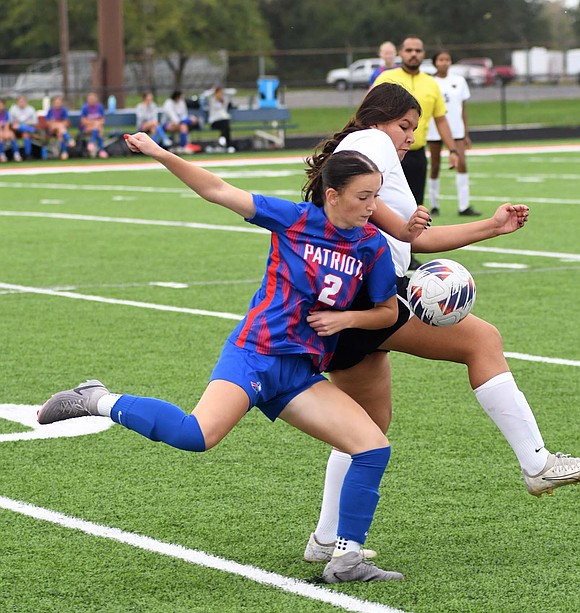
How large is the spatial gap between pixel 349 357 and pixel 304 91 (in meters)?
55.5

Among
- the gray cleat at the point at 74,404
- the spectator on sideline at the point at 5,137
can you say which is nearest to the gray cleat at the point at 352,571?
the gray cleat at the point at 74,404

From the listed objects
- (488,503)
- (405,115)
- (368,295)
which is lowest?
(488,503)

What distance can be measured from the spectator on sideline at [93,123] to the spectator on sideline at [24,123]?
1232mm

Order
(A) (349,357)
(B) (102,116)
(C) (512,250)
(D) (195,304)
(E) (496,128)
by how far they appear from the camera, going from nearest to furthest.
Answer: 1. (A) (349,357)
2. (D) (195,304)
3. (C) (512,250)
4. (B) (102,116)
5. (E) (496,128)

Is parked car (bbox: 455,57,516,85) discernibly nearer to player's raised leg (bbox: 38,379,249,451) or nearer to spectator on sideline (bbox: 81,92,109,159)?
spectator on sideline (bbox: 81,92,109,159)

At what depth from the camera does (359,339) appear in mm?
4797

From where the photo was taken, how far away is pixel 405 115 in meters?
5.07

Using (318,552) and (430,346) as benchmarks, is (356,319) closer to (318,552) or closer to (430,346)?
(430,346)

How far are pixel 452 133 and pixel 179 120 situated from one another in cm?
1791

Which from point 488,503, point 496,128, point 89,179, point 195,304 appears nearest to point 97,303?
point 195,304

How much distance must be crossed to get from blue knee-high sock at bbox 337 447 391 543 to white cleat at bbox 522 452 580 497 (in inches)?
30.4

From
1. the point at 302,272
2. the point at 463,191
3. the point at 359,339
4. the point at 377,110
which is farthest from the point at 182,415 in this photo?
the point at 463,191

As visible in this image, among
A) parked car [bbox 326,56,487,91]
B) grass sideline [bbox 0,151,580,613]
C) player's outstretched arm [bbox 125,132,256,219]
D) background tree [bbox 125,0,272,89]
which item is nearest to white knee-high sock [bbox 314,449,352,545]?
grass sideline [bbox 0,151,580,613]

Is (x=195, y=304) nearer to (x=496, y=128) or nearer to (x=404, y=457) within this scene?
(x=404, y=457)
